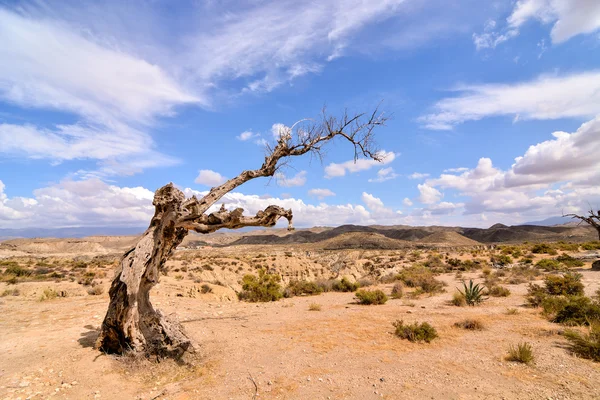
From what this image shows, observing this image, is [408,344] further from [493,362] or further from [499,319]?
[499,319]

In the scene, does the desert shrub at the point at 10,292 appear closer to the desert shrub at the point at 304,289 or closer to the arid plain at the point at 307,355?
the arid plain at the point at 307,355

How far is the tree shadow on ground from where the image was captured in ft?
23.1

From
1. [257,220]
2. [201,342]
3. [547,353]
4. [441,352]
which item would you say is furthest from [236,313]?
[547,353]

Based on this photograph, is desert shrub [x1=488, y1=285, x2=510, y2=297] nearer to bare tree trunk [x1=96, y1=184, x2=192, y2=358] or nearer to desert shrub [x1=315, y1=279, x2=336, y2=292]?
desert shrub [x1=315, y1=279, x2=336, y2=292]

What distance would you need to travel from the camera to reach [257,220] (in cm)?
765

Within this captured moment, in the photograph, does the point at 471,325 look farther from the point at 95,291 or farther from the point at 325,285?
the point at 95,291

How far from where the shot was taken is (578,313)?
26.9ft

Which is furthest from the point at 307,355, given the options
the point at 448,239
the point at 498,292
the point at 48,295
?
the point at 448,239

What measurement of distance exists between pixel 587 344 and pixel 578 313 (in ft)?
8.75

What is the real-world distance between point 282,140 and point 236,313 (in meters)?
6.19

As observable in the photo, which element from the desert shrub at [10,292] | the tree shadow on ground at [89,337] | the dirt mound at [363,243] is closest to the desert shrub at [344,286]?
the tree shadow on ground at [89,337]

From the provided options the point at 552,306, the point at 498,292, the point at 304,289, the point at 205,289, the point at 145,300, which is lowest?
the point at 304,289

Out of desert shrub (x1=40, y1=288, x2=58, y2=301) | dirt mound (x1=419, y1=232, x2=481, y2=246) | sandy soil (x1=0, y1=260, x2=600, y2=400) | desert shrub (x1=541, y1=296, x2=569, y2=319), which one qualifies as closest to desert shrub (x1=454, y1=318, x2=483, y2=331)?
sandy soil (x1=0, y1=260, x2=600, y2=400)

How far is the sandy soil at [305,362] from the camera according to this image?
512 cm
